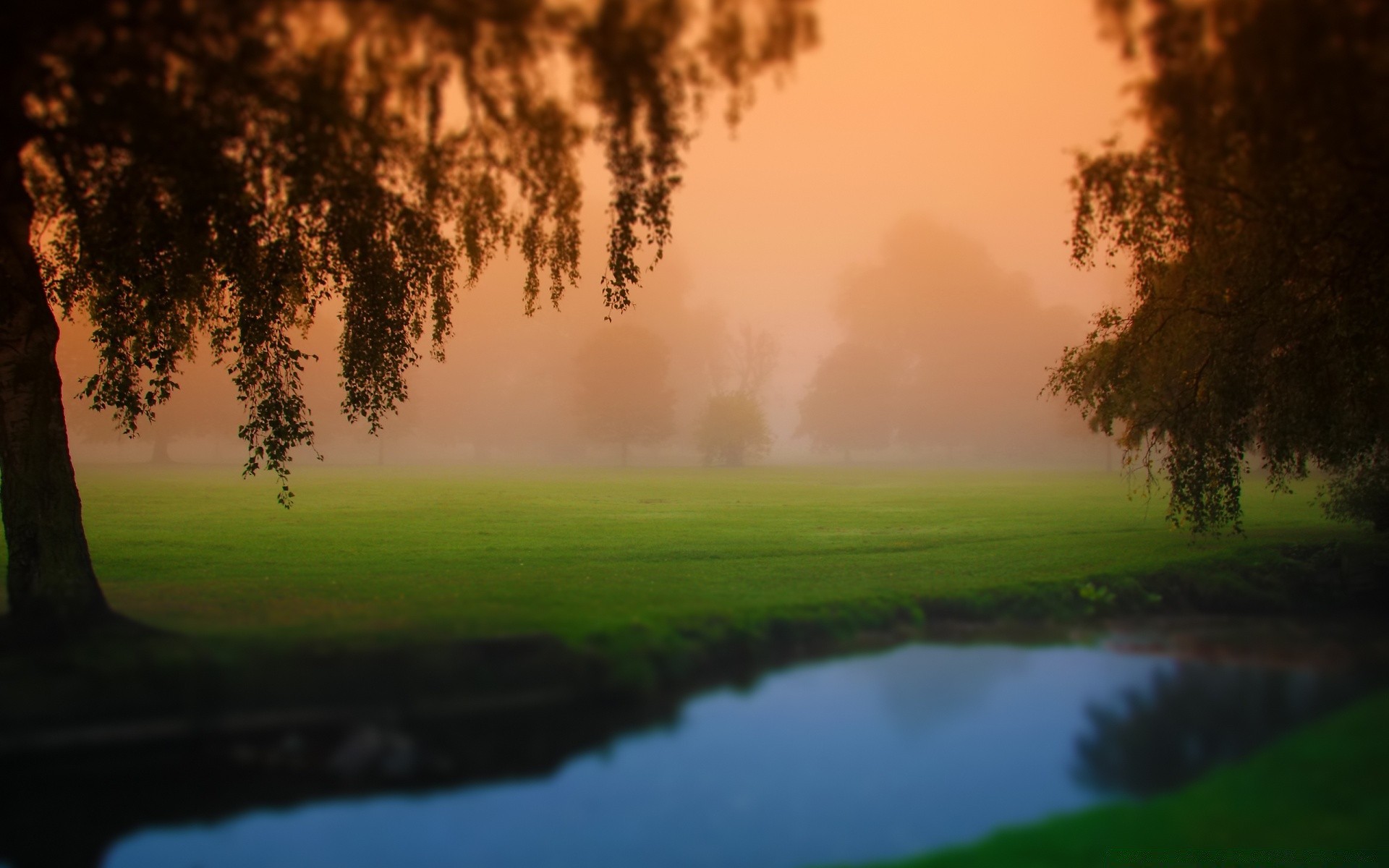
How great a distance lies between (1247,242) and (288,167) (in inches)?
634

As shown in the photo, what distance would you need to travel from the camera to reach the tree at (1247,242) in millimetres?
9453

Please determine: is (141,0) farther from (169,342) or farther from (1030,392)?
(1030,392)

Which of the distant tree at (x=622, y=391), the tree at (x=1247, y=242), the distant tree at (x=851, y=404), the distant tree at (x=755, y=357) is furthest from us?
the distant tree at (x=755, y=357)

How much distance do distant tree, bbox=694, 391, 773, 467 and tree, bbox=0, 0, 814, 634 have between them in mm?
66744

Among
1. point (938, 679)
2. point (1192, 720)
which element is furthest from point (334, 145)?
point (1192, 720)

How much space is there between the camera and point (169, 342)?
16.0 metres

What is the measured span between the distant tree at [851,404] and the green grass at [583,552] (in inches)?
1880

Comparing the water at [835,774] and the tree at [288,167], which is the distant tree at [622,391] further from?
the water at [835,774]

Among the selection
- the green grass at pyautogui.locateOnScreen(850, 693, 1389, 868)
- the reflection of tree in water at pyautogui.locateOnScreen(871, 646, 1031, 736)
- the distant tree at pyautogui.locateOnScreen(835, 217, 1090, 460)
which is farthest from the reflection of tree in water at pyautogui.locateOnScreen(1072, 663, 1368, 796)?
the distant tree at pyautogui.locateOnScreen(835, 217, 1090, 460)

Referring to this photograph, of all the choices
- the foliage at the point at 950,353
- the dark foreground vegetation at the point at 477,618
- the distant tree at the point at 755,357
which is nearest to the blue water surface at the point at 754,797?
the dark foreground vegetation at the point at 477,618

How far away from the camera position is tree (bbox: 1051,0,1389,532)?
31.0ft

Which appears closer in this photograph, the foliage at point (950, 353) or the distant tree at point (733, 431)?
the distant tree at point (733, 431)

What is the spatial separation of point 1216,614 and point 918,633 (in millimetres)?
7579

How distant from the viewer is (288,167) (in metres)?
11.2
